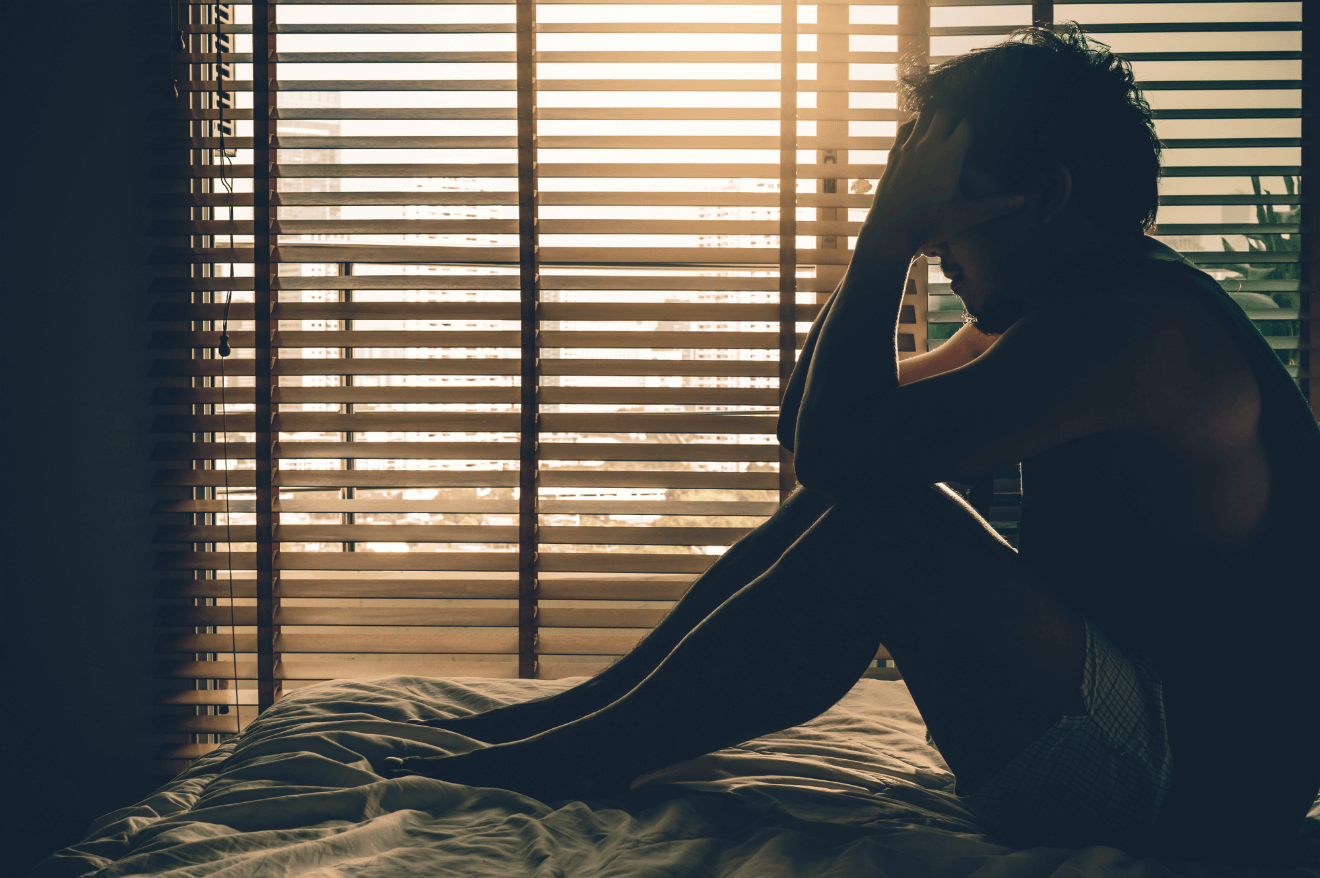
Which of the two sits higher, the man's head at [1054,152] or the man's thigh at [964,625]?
the man's head at [1054,152]

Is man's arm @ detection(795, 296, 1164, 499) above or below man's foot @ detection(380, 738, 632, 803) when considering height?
above

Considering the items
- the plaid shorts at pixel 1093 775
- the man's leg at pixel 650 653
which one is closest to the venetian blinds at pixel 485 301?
the man's leg at pixel 650 653

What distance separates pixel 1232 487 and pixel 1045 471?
0.61ft

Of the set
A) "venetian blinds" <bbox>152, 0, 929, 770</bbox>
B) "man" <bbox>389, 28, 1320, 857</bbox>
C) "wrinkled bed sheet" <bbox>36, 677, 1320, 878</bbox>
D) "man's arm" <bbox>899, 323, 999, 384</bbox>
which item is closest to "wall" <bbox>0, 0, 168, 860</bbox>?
"venetian blinds" <bbox>152, 0, 929, 770</bbox>

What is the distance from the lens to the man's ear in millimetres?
971

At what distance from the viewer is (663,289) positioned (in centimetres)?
211

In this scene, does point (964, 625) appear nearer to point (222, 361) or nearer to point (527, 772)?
point (527, 772)

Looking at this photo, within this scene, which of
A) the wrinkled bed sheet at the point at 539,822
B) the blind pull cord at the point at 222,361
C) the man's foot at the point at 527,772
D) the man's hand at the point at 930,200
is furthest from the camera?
the blind pull cord at the point at 222,361

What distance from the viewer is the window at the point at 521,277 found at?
6.84 ft

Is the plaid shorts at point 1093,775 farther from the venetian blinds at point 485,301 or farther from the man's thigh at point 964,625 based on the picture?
the venetian blinds at point 485,301

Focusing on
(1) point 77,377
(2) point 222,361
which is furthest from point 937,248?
(1) point 77,377

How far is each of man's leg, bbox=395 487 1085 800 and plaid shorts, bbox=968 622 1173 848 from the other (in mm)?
18

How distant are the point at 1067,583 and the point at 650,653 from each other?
0.57 meters

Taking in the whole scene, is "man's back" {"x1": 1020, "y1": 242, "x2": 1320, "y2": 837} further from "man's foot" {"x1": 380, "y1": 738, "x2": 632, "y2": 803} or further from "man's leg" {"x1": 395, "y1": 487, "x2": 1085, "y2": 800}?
"man's foot" {"x1": 380, "y1": 738, "x2": 632, "y2": 803}
